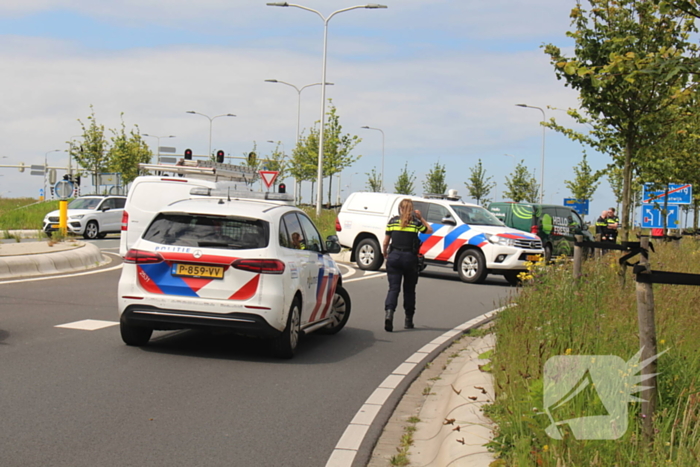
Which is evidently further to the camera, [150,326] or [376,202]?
[376,202]

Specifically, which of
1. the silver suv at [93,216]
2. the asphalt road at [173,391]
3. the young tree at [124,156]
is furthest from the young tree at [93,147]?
the asphalt road at [173,391]

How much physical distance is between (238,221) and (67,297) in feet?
17.9

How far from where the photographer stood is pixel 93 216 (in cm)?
3303

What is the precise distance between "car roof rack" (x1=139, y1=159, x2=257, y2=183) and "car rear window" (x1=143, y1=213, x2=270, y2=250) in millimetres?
10879

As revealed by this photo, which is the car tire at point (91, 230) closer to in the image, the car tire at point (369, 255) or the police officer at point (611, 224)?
the car tire at point (369, 255)

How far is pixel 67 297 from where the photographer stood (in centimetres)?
1311

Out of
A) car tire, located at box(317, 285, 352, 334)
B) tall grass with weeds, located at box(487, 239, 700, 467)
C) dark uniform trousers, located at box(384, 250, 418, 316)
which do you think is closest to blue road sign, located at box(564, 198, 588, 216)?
dark uniform trousers, located at box(384, 250, 418, 316)

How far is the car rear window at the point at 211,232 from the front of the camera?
8.68 m

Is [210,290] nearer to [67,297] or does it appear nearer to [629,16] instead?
[67,297]

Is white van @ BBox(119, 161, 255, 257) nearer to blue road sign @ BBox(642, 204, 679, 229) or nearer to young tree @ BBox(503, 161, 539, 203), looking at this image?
blue road sign @ BBox(642, 204, 679, 229)

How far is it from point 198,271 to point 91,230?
1023 inches

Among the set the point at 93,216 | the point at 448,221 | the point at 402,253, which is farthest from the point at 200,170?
the point at 93,216

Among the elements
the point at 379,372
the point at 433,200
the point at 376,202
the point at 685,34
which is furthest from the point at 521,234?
the point at 379,372

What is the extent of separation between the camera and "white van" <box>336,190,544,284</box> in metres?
20.4
